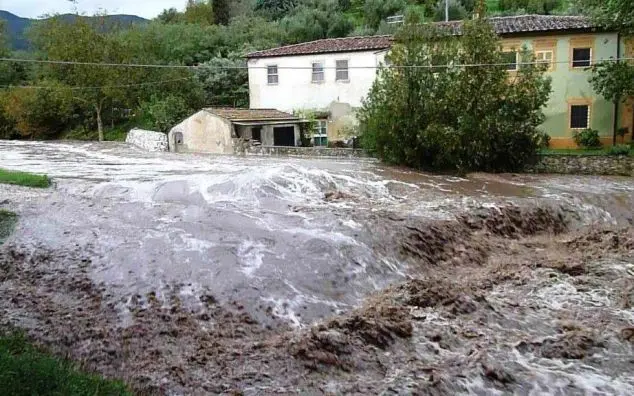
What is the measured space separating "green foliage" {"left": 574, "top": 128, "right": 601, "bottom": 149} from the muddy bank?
16.4 meters

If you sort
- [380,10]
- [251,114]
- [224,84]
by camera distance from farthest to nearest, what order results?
[380,10] < [224,84] < [251,114]

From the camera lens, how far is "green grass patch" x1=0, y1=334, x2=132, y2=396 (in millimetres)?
5656

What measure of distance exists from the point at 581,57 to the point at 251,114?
15787 millimetres

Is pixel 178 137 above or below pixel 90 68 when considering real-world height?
below

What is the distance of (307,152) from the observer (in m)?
28.4

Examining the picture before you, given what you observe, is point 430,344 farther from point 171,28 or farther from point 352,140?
point 171,28

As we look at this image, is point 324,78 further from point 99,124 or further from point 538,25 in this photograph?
point 99,124

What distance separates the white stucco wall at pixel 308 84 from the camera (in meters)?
32.2

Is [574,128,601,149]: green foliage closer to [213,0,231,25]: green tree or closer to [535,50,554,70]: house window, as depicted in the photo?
[535,50,554,70]: house window

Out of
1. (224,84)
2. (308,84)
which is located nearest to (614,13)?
(308,84)

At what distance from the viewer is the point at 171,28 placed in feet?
164

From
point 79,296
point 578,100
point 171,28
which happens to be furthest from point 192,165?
point 171,28

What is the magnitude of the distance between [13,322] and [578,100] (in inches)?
1017

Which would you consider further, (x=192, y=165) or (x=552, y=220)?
(x=192, y=165)
